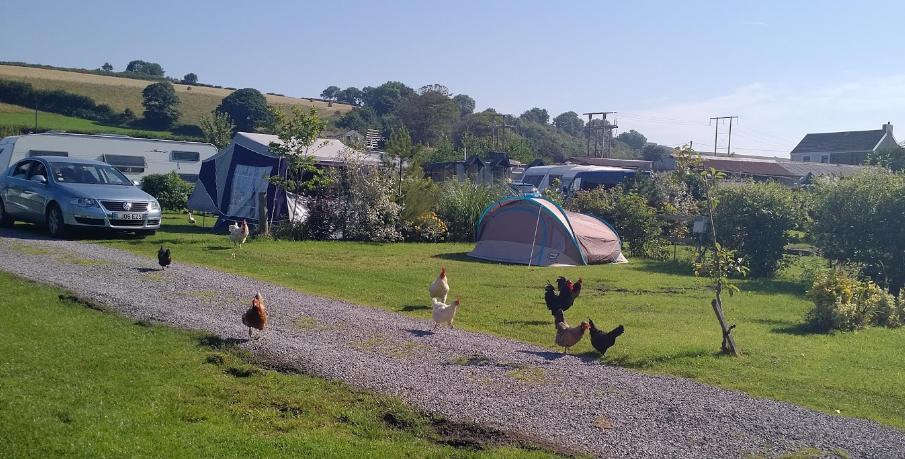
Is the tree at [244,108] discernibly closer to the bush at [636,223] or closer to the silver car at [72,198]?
the bush at [636,223]

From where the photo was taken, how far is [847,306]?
11.9 metres

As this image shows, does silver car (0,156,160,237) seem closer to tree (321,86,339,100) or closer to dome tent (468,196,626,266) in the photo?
dome tent (468,196,626,266)

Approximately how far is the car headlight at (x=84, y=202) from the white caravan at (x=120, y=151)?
45.5 feet

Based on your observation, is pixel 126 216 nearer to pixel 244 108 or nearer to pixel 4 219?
pixel 4 219

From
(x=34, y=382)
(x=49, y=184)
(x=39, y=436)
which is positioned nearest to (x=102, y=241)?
(x=49, y=184)

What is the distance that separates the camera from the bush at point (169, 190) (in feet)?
93.5

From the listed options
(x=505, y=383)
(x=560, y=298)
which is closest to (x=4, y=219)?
(x=560, y=298)

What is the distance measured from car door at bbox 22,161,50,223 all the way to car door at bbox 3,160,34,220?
0.28 ft

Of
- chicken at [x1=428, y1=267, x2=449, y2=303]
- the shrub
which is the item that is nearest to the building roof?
the shrub

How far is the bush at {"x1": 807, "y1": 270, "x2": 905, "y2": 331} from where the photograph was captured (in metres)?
11.9

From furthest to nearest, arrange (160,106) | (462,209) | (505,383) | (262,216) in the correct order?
(160,106)
(462,209)
(262,216)
(505,383)

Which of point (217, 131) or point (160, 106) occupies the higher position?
point (160, 106)

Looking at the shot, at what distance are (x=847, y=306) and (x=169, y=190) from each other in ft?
76.7

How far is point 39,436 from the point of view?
537 cm
